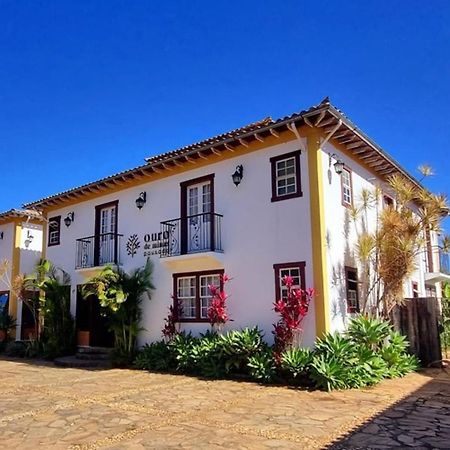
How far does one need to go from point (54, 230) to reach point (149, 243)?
6.11 meters

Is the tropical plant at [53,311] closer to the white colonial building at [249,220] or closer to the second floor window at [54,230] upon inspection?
the white colonial building at [249,220]

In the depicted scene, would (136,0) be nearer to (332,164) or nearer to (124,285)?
(332,164)

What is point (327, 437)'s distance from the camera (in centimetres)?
634

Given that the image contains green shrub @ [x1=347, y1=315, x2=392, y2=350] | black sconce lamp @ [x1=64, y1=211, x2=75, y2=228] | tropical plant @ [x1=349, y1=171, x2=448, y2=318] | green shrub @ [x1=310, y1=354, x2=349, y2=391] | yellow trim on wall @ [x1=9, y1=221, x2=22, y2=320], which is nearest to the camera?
green shrub @ [x1=310, y1=354, x2=349, y2=391]

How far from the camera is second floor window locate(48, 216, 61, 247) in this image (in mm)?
18781

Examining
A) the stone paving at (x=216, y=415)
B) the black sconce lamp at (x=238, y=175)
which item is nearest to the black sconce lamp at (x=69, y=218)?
the stone paving at (x=216, y=415)

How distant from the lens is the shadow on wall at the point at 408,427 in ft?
19.8

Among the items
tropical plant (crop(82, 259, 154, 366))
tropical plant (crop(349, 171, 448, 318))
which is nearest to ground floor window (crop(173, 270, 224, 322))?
tropical plant (crop(82, 259, 154, 366))

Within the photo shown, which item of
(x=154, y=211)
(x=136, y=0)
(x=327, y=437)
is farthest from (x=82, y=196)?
(x=327, y=437)

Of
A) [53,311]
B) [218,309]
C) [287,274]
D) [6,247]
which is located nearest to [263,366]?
[218,309]

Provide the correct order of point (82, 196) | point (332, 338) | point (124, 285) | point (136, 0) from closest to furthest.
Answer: point (136, 0) < point (332, 338) < point (124, 285) < point (82, 196)

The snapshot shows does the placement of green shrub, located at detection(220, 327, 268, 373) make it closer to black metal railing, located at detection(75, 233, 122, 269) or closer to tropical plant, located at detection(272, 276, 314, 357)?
tropical plant, located at detection(272, 276, 314, 357)

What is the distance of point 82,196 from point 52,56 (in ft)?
23.3

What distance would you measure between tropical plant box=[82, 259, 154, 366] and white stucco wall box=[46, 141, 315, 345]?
0.31 metres
